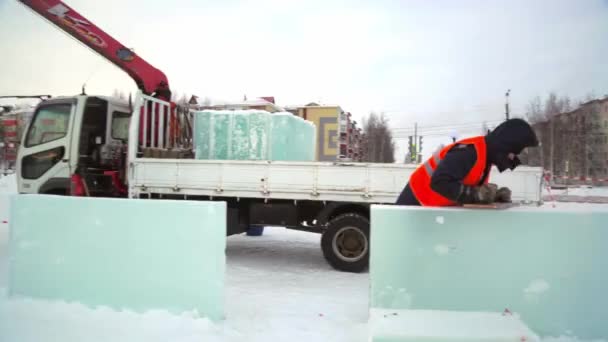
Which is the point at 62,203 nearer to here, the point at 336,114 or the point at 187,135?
the point at 187,135

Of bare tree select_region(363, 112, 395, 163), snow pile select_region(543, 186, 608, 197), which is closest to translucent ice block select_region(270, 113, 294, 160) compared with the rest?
snow pile select_region(543, 186, 608, 197)

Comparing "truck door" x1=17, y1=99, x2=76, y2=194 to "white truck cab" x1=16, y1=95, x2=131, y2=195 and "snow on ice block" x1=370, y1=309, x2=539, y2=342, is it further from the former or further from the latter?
"snow on ice block" x1=370, y1=309, x2=539, y2=342

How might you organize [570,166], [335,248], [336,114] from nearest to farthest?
[335,248]
[570,166]
[336,114]

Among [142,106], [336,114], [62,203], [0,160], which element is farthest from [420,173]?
[336,114]

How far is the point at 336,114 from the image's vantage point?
3769 cm

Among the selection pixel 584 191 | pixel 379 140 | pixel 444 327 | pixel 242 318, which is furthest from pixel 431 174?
pixel 379 140

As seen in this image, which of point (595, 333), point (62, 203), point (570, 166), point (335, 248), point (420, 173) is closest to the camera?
point (595, 333)

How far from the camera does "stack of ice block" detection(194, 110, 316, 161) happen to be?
6059 mm

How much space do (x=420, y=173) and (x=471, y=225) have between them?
559mm

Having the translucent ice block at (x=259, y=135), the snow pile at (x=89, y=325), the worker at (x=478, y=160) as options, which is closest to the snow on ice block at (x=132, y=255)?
the snow pile at (x=89, y=325)

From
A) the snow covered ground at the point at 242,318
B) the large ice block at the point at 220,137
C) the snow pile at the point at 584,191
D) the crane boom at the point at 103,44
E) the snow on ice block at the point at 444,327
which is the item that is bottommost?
the snow covered ground at the point at 242,318

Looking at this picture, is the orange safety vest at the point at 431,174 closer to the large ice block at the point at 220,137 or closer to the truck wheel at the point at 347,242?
the truck wheel at the point at 347,242

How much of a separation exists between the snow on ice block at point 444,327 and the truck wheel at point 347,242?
9.09 ft

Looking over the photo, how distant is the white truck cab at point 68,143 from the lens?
6348 millimetres
